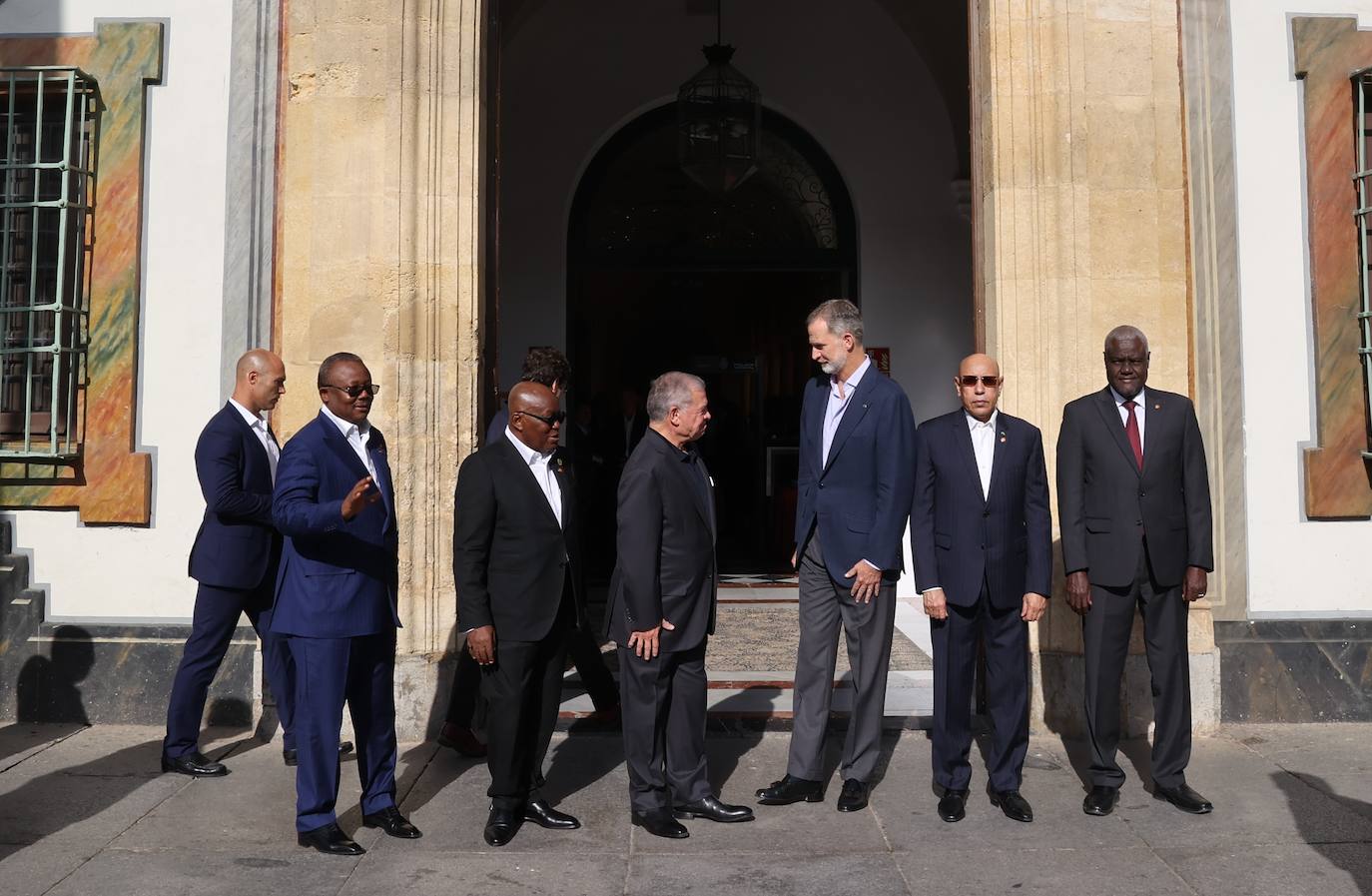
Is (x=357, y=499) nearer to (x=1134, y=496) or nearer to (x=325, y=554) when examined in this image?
(x=325, y=554)

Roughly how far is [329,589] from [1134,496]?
2.94 m

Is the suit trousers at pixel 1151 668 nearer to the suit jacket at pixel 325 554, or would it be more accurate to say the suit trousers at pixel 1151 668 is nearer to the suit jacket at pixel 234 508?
the suit jacket at pixel 325 554

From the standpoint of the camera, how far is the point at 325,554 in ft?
13.9

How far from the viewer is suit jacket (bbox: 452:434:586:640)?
436 cm

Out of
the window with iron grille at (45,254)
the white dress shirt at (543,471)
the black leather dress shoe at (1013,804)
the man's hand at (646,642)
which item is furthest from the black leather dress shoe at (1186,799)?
the window with iron grille at (45,254)

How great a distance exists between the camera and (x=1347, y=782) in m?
5.01

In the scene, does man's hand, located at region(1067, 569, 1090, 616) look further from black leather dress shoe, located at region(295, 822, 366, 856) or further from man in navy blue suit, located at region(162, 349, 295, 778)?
man in navy blue suit, located at region(162, 349, 295, 778)

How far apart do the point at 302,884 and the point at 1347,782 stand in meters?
3.94

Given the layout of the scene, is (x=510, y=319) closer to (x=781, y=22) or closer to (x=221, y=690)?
(x=781, y=22)

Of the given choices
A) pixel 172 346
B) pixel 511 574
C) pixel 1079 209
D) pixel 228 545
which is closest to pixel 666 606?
pixel 511 574

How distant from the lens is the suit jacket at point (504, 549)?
4.36 metres

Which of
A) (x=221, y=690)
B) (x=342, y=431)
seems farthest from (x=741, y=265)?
(x=342, y=431)

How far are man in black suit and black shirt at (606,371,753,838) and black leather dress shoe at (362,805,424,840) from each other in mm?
776

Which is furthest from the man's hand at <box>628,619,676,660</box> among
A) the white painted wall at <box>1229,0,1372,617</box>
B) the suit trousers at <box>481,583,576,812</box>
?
the white painted wall at <box>1229,0,1372,617</box>
